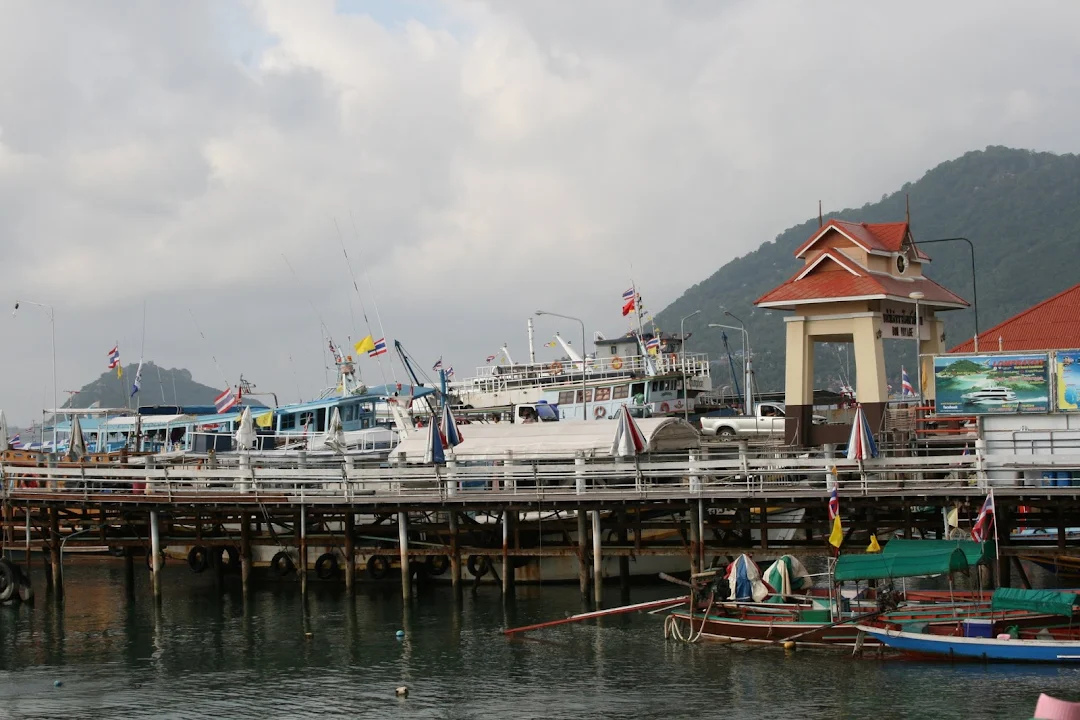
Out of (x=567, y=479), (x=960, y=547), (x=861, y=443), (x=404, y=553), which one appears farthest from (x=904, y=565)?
(x=404, y=553)

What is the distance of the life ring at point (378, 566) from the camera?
42.1m

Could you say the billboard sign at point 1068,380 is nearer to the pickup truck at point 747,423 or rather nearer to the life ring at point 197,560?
the pickup truck at point 747,423

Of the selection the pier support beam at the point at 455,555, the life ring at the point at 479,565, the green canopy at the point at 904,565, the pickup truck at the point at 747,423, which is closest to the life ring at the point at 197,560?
the life ring at the point at 479,565

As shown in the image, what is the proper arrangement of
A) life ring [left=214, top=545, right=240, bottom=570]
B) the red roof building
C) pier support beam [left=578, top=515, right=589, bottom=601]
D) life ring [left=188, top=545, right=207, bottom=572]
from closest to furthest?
pier support beam [left=578, top=515, right=589, bottom=601] → the red roof building → life ring [left=188, top=545, right=207, bottom=572] → life ring [left=214, top=545, right=240, bottom=570]

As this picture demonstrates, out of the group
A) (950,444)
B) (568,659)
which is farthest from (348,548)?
(950,444)

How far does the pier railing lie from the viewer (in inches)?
1244

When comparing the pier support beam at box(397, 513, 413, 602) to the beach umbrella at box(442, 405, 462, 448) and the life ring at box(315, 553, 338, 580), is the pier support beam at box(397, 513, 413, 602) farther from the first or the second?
the life ring at box(315, 553, 338, 580)

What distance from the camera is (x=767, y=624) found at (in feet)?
94.5

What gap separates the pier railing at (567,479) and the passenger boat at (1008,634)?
4.10 m

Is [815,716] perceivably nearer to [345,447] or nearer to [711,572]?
[711,572]

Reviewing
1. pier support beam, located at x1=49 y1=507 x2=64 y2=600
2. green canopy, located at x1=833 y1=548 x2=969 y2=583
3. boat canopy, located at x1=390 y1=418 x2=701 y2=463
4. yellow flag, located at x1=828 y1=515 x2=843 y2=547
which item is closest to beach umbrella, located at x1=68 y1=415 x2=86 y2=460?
pier support beam, located at x1=49 y1=507 x2=64 y2=600

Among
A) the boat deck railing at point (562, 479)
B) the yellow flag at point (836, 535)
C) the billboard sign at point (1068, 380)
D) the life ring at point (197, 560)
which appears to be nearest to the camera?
the yellow flag at point (836, 535)

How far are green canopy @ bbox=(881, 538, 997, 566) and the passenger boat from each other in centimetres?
122

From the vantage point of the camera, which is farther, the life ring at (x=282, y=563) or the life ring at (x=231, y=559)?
the life ring at (x=231, y=559)
